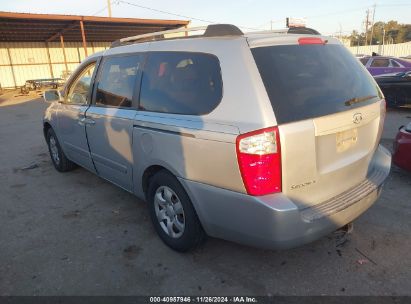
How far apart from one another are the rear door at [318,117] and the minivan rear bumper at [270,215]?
3.5 inches

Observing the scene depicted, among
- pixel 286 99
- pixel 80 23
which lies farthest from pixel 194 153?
pixel 80 23

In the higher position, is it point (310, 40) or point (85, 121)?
point (310, 40)

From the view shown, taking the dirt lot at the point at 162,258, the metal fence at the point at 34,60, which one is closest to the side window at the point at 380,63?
the dirt lot at the point at 162,258

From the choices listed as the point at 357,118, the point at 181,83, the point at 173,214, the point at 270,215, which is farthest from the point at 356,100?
the point at 173,214

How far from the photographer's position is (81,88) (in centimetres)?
448

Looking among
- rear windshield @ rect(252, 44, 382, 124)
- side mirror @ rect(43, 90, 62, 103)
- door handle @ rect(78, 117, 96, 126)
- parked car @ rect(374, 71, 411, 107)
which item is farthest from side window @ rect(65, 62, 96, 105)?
parked car @ rect(374, 71, 411, 107)

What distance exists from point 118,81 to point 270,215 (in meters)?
2.23

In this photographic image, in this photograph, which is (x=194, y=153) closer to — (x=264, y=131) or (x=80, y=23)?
(x=264, y=131)

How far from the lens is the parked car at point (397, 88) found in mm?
9750

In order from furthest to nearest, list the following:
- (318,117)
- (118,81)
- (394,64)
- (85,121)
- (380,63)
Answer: (380,63)
(394,64)
(85,121)
(118,81)
(318,117)

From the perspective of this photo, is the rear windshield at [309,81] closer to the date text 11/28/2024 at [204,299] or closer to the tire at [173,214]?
the tire at [173,214]

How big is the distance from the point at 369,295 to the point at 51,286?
240 centimetres

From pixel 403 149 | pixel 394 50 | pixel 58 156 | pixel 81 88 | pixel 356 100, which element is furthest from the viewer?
pixel 394 50

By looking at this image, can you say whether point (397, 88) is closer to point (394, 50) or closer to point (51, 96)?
point (51, 96)
